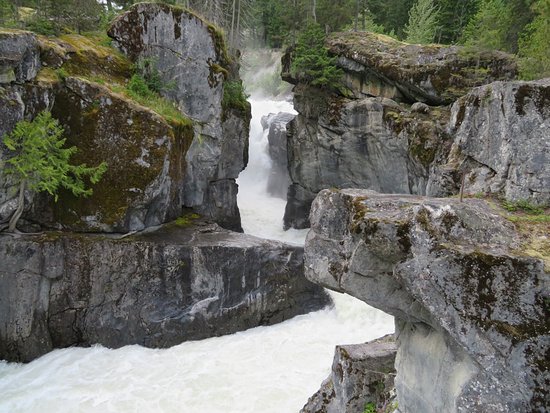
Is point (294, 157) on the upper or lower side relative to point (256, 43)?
lower

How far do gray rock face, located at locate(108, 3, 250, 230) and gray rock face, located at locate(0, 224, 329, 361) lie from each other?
14.3ft

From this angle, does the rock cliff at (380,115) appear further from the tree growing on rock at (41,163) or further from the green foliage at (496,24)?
the tree growing on rock at (41,163)

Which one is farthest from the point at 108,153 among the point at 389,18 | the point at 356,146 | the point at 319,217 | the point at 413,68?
the point at 389,18

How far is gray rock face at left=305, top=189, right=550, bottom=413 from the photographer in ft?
13.5

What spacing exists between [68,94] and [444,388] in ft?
45.1

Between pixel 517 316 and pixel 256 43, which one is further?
pixel 256 43

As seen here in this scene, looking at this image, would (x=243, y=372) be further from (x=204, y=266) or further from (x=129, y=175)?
(x=129, y=175)

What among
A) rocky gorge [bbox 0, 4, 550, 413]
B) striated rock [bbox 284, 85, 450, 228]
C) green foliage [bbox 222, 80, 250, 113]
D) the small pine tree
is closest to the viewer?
rocky gorge [bbox 0, 4, 550, 413]

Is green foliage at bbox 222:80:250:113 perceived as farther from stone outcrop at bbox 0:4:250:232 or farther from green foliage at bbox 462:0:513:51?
green foliage at bbox 462:0:513:51

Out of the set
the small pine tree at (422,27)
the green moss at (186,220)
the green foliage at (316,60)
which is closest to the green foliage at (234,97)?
the green foliage at (316,60)

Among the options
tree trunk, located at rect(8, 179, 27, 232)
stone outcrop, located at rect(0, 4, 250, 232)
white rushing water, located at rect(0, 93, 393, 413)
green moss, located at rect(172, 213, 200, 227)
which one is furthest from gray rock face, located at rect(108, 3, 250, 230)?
white rushing water, located at rect(0, 93, 393, 413)

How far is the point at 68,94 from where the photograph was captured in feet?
45.1

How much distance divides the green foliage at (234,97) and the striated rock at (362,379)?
51.8ft

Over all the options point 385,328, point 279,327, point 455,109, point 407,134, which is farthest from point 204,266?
point 407,134
